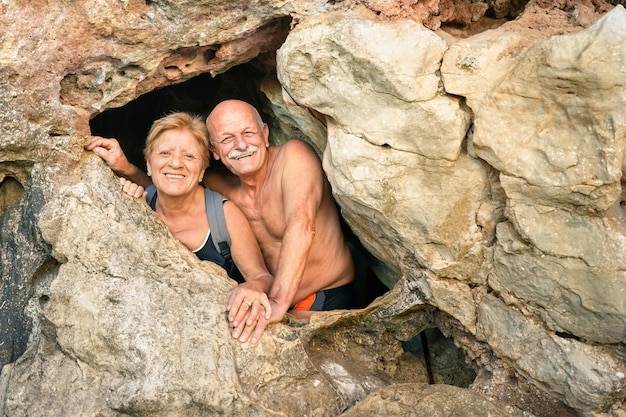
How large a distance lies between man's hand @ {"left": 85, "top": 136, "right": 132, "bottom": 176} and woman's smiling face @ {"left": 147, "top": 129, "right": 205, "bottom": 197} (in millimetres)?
153

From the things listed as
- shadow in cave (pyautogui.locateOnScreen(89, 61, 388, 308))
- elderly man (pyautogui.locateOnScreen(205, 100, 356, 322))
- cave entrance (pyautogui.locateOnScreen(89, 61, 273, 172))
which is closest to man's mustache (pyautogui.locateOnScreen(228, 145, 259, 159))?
elderly man (pyautogui.locateOnScreen(205, 100, 356, 322))

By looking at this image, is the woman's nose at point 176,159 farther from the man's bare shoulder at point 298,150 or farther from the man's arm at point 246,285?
the man's bare shoulder at point 298,150

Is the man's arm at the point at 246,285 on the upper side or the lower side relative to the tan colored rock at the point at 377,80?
lower

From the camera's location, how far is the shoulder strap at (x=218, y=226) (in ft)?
11.2

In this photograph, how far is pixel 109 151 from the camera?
3.25 metres

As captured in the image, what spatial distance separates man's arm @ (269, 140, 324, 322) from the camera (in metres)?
3.16

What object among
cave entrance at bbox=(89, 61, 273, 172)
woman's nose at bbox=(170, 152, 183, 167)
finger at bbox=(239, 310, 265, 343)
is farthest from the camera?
cave entrance at bbox=(89, 61, 273, 172)

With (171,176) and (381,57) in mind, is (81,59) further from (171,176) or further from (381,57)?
(381,57)

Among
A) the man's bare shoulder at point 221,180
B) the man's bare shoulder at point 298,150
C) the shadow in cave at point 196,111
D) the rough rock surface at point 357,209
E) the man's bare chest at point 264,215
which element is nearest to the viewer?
the rough rock surface at point 357,209

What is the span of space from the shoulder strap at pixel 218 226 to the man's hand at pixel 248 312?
0.44 metres

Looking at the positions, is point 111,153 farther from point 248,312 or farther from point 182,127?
point 248,312

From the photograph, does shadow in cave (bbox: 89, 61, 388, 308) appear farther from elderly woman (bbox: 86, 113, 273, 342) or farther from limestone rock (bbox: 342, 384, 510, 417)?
limestone rock (bbox: 342, 384, 510, 417)

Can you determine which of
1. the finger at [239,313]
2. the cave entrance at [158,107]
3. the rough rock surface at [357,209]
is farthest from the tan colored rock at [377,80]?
the cave entrance at [158,107]

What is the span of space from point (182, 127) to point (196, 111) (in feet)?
3.71
